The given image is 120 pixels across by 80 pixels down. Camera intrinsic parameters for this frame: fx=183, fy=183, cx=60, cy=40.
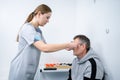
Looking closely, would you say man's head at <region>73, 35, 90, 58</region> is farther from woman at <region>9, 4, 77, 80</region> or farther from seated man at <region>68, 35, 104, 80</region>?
woman at <region>9, 4, 77, 80</region>

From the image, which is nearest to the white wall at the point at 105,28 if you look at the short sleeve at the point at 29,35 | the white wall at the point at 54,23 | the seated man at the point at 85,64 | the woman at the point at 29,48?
the white wall at the point at 54,23

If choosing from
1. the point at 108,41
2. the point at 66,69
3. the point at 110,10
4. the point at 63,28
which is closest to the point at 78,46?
the point at 108,41

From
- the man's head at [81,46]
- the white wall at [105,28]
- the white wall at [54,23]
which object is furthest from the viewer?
the white wall at [54,23]

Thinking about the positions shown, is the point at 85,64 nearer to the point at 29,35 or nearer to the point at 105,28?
the point at 105,28

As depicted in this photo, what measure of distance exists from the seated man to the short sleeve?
0.42 m

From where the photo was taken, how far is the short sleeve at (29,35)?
161 centimetres

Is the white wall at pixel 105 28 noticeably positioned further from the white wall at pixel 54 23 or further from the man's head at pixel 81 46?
the man's head at pixel 81 46

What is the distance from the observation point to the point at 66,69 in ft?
7.88

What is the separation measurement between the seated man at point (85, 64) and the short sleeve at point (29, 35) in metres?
0.42

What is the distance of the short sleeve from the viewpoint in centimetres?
161

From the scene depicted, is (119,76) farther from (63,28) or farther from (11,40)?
(11,40)

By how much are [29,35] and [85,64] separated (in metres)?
0.59

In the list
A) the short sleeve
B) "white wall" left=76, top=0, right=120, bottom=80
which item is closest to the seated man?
"white wall" left=76, top=0, right=120, bottom=80

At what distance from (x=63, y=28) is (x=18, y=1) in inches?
30.7
